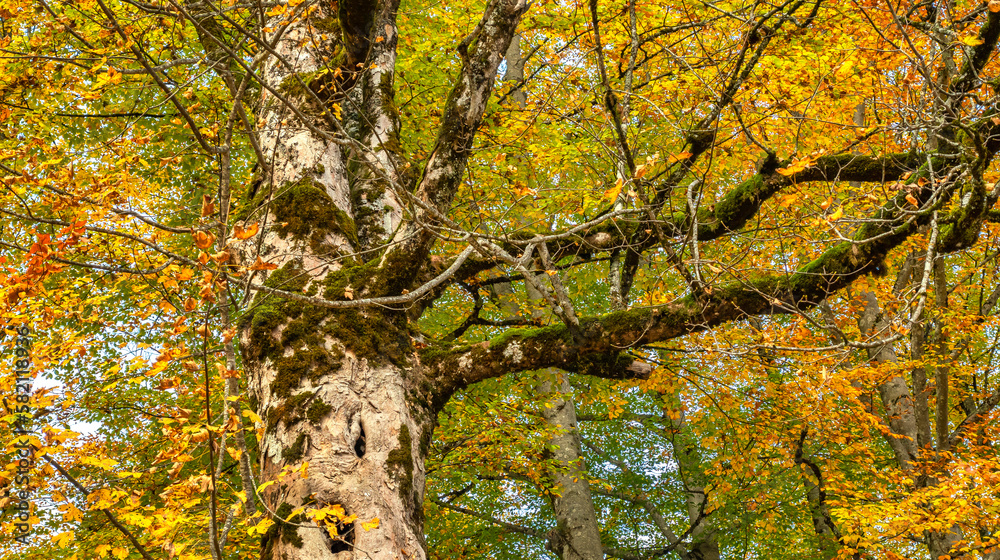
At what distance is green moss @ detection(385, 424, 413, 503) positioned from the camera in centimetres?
338

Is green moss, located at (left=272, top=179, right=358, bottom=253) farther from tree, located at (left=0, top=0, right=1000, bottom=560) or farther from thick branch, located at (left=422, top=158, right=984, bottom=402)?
thick branch, located at (left=422, top=158, right=984, bottom=402)

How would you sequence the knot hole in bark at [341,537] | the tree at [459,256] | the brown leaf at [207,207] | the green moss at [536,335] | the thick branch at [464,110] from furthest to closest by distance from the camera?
the green moss at [536,335] < the thick branch at [464,110] < the tree at [459,256] < the knot hole in bark at [341,537] < the brown leaf at [207,207]

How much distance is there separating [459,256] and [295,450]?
1.34 meters

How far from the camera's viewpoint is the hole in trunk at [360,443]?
3.38 meters

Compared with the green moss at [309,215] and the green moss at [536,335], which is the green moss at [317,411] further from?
the green moss at [536,335]

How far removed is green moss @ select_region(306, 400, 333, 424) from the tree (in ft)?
0.04

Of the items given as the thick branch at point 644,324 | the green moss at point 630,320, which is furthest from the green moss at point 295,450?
the green moss at point 630,320

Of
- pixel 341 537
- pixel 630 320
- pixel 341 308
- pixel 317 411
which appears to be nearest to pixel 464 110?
pixel 341 308

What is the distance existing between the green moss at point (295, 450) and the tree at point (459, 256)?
38 mm

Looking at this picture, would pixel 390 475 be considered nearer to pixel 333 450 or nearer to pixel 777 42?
pixel 333 450

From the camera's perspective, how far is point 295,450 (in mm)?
3318

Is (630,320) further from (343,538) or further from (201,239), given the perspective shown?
(201,239)

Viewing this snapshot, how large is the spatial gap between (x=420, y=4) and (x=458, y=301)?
438cm

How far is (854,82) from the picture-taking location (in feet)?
25.1
